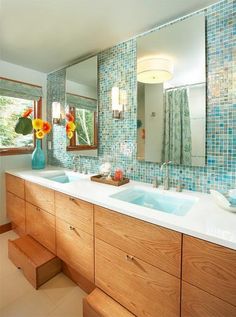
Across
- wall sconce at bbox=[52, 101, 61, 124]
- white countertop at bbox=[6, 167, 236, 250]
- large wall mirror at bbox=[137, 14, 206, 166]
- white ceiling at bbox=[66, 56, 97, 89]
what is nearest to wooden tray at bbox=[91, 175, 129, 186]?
white countertop at bbox=[6, 167, 236, 250]

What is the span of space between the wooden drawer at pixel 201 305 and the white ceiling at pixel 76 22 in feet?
5.79

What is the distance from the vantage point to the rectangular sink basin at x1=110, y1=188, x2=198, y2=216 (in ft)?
4.27

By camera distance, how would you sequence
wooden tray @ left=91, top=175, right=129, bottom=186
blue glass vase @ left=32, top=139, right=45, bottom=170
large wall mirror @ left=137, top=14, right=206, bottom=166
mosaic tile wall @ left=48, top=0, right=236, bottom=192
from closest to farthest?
mosaic tile wall @ left=48, top=0, right=236, bottom=192
large wall mirror @ left=137, top=14, right=206, bottom=166
wooden tray @ left=91, top=175, right=129, bottom=186
blue glass vase @ left=32, top=139, right=45, bottom=170

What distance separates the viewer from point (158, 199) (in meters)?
1.43

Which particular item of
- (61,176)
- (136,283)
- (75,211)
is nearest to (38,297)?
(75,211)

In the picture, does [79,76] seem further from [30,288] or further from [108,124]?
[30,288]

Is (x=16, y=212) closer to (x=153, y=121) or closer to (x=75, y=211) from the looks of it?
(x=75, y=211)

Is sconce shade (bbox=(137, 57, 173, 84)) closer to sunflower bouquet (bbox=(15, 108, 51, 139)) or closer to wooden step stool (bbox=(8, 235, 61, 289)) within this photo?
sunflower bouquet (bbox=(15, 108, 51, 139))

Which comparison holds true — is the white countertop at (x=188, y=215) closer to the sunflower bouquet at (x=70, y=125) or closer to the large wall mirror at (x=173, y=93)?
the large wall mirror at (x=173, y=93)

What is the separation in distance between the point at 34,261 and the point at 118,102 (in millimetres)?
1577

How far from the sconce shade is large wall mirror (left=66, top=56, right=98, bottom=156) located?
59cm

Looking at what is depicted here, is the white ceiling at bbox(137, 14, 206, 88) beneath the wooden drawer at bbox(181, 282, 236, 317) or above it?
above

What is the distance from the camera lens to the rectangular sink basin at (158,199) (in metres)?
1.30

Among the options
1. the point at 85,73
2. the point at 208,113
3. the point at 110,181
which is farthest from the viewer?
the point at 85,73
